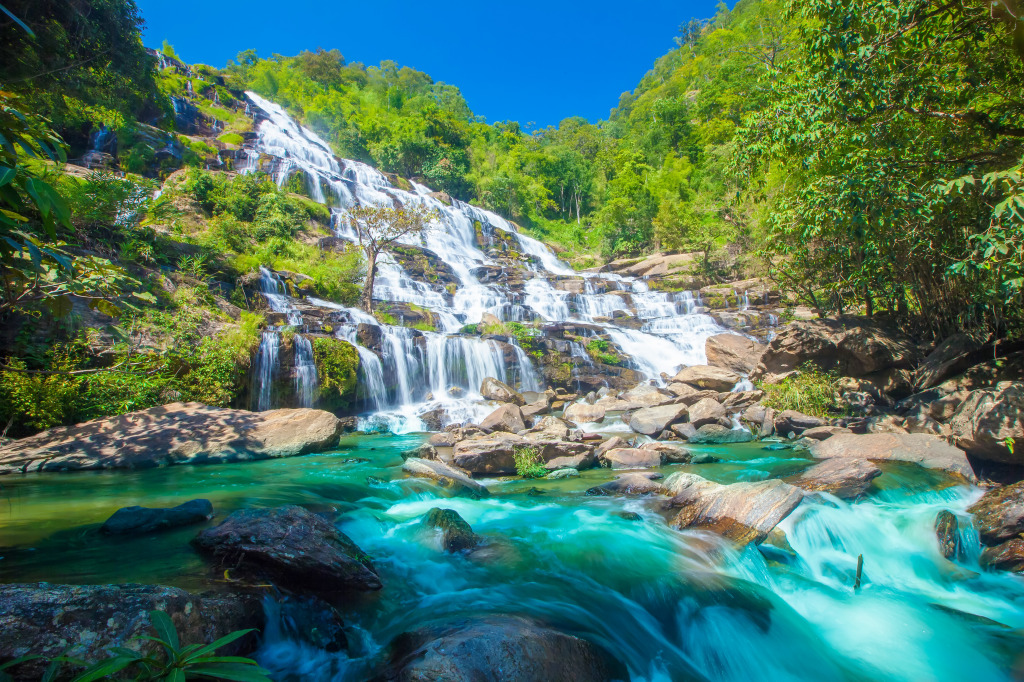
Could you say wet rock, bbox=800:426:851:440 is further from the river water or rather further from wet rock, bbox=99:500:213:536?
wet rock, bbox=99:500:213:536

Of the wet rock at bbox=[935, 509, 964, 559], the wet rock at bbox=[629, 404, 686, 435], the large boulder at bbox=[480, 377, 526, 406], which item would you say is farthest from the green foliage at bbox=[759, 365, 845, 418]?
the large boulder at bbox=[480, 377, 526, 406]

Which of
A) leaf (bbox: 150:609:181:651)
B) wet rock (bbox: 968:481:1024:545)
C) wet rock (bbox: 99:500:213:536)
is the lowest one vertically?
wet rock (bbox: 968:481:1024:545)

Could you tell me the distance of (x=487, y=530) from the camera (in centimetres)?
553

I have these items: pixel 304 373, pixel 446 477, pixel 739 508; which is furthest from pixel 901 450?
pixel 304 373

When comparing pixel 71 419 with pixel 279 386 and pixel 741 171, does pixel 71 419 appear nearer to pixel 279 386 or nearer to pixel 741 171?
pixel 279 386

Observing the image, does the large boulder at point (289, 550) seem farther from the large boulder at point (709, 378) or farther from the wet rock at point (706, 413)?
the large boulder at point (709, 378)

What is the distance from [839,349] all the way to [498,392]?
382 inches

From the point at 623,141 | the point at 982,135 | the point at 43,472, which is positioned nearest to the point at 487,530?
the point at 43,472

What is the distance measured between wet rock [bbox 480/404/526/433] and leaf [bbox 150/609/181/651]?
32.1 ft

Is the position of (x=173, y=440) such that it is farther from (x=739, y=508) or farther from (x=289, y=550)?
(x=739, y=508)

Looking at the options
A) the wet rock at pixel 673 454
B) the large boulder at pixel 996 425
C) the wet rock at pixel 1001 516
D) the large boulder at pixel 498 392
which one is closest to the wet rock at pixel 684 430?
the wet rock at pixel 673 454

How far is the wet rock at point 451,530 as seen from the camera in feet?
15.8

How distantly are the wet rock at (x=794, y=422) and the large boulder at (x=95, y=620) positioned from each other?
11474mm

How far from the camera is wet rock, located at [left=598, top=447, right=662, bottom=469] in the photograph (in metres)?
8.90
